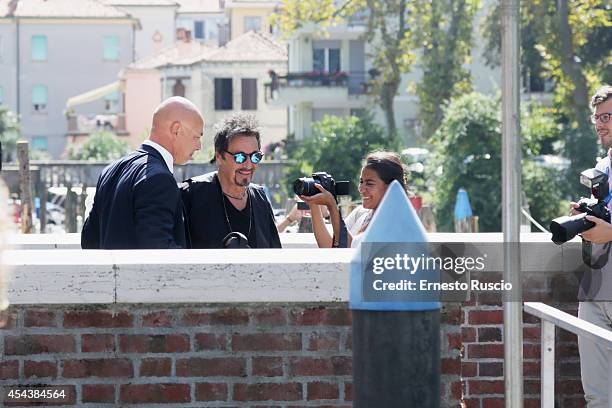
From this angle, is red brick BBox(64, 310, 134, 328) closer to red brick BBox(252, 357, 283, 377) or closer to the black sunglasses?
red brick BBox(252, 357, 283, 377)

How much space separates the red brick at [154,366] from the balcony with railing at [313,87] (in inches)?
1980

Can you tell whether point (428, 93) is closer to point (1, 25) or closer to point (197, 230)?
point (197, 230)

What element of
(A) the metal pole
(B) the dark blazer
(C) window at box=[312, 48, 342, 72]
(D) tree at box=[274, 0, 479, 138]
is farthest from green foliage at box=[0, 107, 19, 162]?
(A) the metal pole

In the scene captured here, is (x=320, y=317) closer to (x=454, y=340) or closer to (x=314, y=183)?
(x=454, y=340)

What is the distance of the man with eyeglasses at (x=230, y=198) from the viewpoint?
6.52 meters

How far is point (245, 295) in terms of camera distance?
5047 mm

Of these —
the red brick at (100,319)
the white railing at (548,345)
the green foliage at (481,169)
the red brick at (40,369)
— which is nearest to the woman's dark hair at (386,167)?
the white railing at (548,345)

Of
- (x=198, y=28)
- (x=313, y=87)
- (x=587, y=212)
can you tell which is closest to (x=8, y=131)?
(x=313, y=87)

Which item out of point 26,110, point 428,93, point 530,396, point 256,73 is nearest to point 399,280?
point 530,396

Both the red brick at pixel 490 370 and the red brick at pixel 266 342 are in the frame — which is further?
the red brick at pixel 490 370

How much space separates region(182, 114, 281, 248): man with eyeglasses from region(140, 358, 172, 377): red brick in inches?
53.2

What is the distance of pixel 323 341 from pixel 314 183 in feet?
5.27

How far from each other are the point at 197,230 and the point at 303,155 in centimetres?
2948

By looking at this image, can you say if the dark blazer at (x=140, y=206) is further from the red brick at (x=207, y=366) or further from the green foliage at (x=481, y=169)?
the green foliage at (x=481, y=169)
